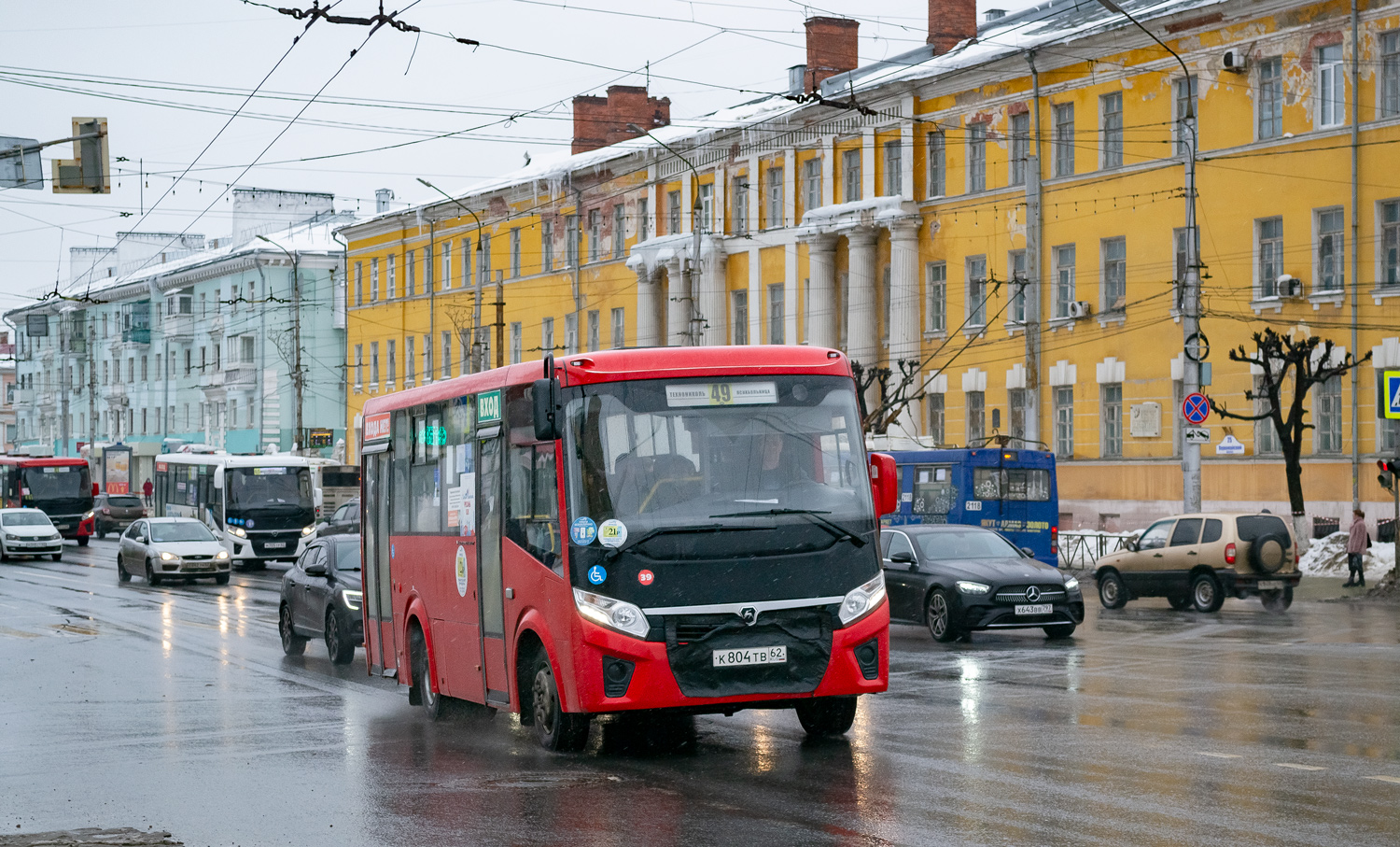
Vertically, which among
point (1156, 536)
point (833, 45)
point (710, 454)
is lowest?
point (1156, 536)

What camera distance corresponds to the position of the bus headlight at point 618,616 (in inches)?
450

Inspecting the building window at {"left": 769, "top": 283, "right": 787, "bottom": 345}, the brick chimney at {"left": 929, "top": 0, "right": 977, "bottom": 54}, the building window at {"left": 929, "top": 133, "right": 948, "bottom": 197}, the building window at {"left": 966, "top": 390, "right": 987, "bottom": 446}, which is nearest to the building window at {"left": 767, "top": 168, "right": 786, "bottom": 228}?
the building window at {"left": 769, "top": 283, "right": 787, "bottom": 345}

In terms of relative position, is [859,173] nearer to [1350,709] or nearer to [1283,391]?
[1283,391]

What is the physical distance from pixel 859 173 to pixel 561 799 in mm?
42822

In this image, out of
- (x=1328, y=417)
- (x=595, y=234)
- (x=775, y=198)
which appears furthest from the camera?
(x=595, y=234)

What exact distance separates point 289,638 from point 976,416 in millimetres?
29152

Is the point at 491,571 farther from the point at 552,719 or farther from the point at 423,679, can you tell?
the point at 423,679

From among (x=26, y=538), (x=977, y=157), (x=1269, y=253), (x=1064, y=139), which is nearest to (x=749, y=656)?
(x=1269, y=253)

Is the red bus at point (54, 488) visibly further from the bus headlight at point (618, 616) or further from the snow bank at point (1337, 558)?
the bus headlight at point (618, 616)

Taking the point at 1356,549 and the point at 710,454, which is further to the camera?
the point at 1356,549

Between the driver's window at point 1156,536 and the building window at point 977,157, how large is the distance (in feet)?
66.9

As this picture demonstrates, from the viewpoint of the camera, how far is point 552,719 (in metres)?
12.2

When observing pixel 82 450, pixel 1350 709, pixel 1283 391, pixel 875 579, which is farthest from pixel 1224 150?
pixel 82 450

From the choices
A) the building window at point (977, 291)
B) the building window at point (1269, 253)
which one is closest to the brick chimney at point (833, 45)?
the building window at point (977, 291)
